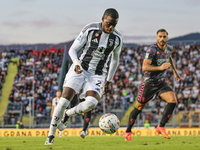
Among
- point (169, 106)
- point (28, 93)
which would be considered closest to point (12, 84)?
point (28, 93)

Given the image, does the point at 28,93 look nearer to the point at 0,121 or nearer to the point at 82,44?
the point at 0,121

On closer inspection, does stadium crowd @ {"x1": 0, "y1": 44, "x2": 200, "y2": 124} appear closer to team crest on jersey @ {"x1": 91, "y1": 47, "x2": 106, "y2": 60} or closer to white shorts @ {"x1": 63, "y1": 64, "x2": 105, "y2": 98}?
white shorts @ {"x1": 63, "y1": 64, "x2": 105, "y2": 98}

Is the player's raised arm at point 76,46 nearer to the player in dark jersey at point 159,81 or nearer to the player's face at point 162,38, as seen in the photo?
the player in dark jersey at point 159,81

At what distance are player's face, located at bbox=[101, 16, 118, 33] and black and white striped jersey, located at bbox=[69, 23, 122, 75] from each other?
0.14m

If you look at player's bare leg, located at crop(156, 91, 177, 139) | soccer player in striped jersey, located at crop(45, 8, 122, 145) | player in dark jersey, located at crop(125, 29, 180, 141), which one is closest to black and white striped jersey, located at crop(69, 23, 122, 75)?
soccer player in striped jersey, located at crop(45, 8, 122, 145)

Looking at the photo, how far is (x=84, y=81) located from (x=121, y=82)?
22384 millimetres

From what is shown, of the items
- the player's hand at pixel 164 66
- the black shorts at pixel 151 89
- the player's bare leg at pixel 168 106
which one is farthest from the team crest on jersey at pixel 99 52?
the player's bare leg at pixel 168 106

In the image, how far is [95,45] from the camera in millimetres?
6699

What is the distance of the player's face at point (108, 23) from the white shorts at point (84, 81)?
0.96 m

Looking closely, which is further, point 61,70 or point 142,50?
point 142,50

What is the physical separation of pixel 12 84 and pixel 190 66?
16236mm

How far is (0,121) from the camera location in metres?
21.7

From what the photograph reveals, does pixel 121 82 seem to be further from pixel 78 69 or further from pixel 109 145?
pixel 78 69

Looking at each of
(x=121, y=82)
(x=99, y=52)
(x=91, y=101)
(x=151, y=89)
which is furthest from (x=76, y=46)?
(x=121, y=82)
